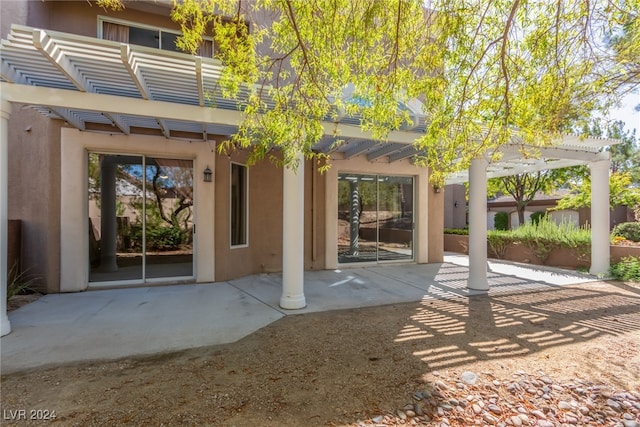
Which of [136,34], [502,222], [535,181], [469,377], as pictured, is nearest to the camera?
[469,377]

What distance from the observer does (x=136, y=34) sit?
6914 mm

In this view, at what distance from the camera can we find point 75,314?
4871mm

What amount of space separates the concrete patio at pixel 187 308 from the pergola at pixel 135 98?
58 cm

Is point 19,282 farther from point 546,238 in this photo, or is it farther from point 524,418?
point 546,238

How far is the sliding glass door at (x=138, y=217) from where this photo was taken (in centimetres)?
659

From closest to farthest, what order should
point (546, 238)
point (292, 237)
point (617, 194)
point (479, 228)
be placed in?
point (292, 237) → point (479, 228) → point (546, 238) → point (617, 194)

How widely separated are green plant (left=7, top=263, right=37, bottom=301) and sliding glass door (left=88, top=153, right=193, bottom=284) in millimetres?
895

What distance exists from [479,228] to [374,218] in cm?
313

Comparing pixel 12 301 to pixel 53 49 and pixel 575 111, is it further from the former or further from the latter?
pixel 575 111

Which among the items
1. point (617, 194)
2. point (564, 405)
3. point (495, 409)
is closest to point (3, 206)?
point (495, 409)

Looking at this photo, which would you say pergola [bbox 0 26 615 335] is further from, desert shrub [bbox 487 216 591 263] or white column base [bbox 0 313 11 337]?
desert shrub [bbox 487 216 591 263]

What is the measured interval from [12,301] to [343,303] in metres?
5.47

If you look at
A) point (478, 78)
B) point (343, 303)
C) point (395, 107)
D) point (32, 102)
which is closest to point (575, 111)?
point (478, 78)

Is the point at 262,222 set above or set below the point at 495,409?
above
